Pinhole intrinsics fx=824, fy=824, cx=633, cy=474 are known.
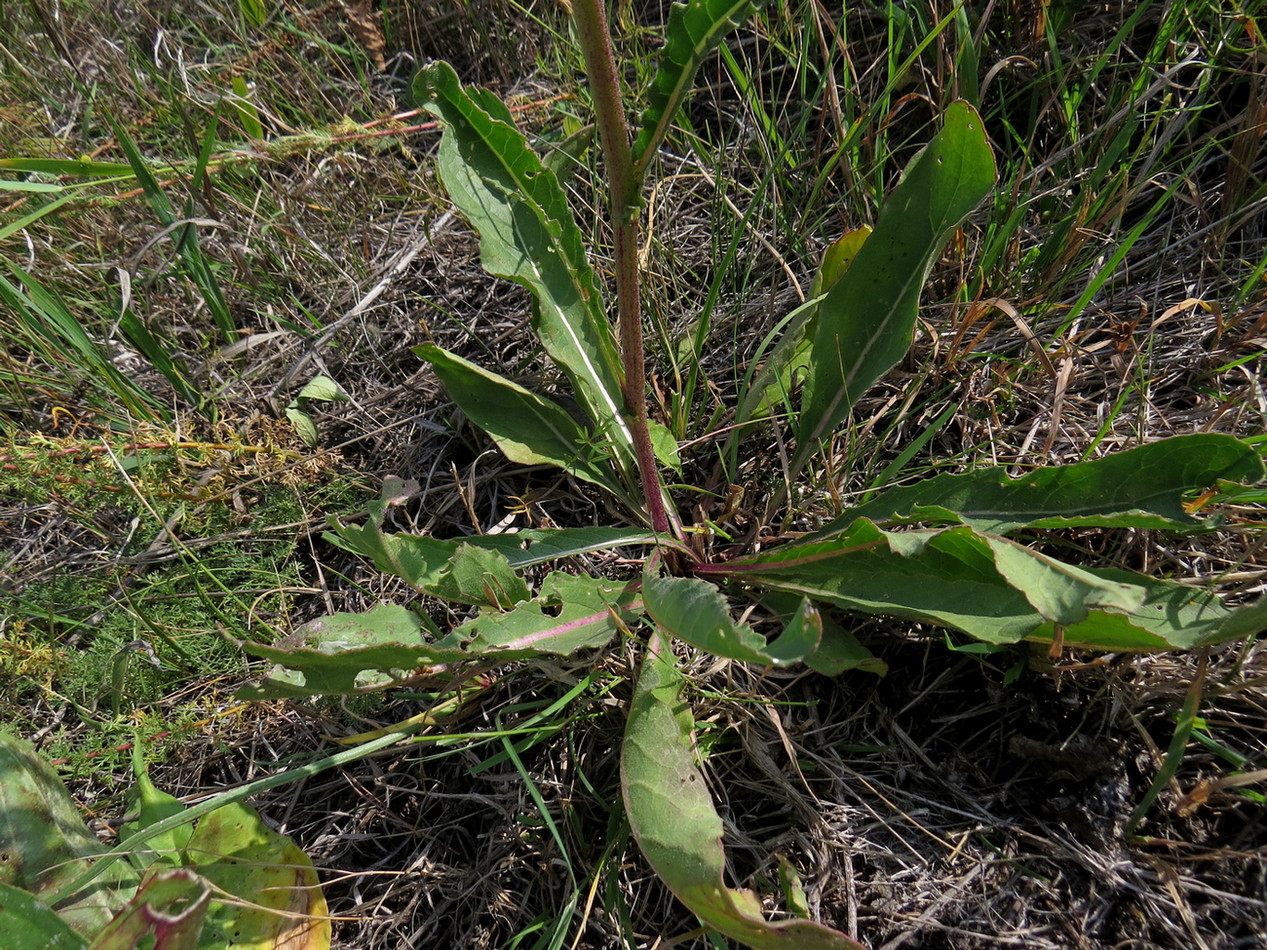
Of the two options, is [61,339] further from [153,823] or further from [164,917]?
[164,917]

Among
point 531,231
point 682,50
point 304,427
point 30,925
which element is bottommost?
point 30,925

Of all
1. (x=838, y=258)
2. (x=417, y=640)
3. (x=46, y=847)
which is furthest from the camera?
(x=838, y=258)

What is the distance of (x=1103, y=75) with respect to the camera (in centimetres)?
215

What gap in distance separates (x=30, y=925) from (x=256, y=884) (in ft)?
1.18

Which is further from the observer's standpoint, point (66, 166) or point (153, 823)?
point (66, 166)

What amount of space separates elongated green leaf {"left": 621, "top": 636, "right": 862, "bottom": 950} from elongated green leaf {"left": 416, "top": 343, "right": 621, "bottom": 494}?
0.60 meters

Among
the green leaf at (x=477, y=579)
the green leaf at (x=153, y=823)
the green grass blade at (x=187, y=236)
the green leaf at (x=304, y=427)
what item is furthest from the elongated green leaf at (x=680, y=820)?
the green grass blade at (x=187, y=236)

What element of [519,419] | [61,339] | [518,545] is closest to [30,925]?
[518,545]

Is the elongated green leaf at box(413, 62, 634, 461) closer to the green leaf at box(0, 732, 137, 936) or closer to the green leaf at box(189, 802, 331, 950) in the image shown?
the green leaf at box(189, 802, 331, 950)

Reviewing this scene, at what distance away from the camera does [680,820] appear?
1334 mm

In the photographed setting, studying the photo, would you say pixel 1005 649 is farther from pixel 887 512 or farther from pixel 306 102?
pixel 306 102

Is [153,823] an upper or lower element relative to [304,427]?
lower

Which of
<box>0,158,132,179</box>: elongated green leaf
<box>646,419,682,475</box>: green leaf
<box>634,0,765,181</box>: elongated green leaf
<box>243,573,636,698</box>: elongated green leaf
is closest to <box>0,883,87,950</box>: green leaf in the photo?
<box>243,573,636,698</box>: elongated green leaf

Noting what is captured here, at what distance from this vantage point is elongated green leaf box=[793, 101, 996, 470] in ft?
5.42
